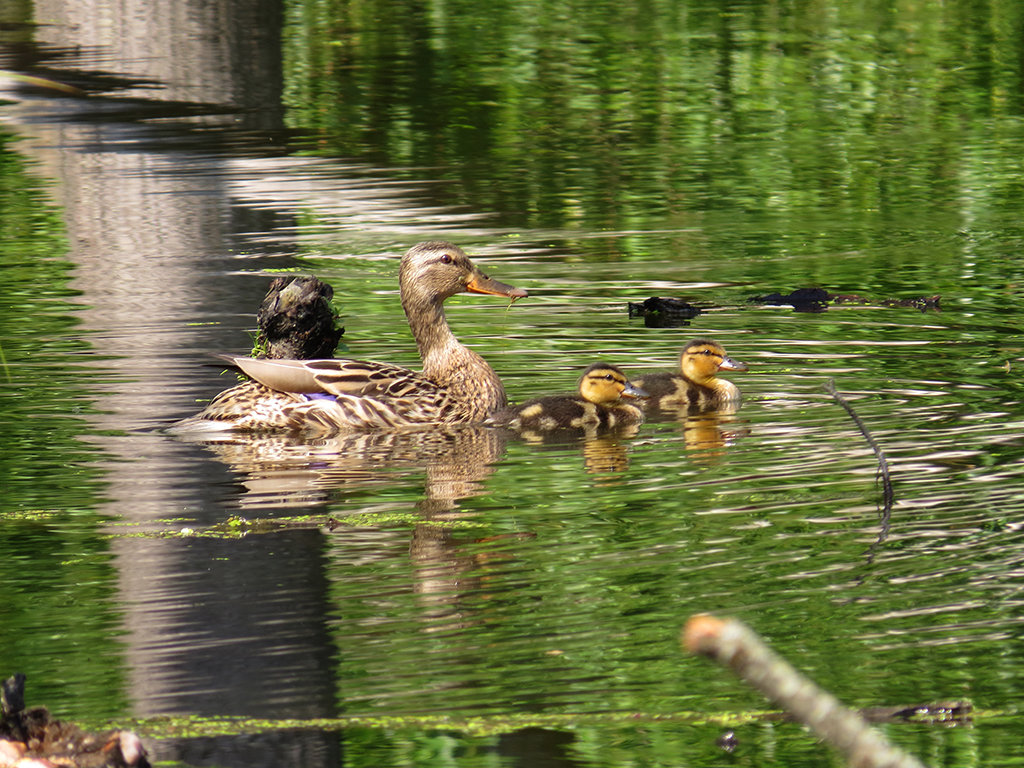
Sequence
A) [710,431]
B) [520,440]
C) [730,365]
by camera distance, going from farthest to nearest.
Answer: [730,365], [520,440], [710,431]

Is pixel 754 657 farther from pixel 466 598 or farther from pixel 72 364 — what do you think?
pixel 72 364

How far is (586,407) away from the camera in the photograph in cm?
852

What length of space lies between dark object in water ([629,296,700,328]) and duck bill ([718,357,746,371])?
155cm

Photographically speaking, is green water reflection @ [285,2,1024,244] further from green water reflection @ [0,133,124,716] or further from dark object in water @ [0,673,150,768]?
dark object in water @ [0,673,150,768]

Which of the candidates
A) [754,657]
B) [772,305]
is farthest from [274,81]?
[754,657]

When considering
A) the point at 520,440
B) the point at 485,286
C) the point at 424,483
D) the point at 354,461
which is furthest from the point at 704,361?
the point at 424,483

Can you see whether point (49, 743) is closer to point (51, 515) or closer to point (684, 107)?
point (51, 515)

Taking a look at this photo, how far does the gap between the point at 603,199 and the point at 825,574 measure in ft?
33.1

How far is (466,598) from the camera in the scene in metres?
5.56

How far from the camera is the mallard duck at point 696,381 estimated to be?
901 cm

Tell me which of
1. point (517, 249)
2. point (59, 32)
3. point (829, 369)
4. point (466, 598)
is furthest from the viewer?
point (59, 32)


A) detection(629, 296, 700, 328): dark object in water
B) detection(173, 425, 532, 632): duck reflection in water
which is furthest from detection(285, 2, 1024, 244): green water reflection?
detection(173, 425, 532, 632): duck reflection in water

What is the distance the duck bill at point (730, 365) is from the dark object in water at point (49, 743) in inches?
224

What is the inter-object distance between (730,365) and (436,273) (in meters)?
1.66
